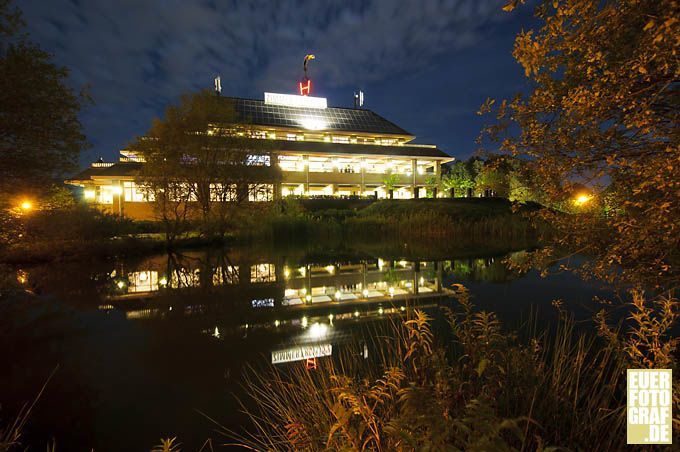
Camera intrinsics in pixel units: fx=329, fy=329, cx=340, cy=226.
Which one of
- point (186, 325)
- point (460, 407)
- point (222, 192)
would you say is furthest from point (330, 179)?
point (460, 407)

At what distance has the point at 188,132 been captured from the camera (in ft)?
59.0

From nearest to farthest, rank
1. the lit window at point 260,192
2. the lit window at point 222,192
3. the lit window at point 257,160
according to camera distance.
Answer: the lit window at point 222,192, the lit window at point 257,160, the lit window at point 260,192

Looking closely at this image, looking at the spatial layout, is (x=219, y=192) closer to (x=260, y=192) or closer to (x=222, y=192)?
(x=222, y=192)

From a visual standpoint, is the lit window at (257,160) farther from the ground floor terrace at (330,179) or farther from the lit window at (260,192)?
the ground floor terrace at (330,179)

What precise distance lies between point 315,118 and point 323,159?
10.4 m

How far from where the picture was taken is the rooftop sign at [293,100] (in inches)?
1918

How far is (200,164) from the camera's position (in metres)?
18.1

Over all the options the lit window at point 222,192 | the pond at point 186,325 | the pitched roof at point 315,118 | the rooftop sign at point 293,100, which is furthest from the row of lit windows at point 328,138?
the pond at point 186,325

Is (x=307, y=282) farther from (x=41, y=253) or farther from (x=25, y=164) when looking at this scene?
(x=41, y=253)

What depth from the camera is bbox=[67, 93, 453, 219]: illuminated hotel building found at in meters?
32.8

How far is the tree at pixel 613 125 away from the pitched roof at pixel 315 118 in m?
43.6

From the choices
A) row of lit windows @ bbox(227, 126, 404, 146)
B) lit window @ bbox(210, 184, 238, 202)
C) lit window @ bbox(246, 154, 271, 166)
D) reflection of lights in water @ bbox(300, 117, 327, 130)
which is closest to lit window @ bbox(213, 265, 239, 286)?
lit window @ bbox(210, 184, 238, 202)

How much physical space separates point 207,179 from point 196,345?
49.6 feet

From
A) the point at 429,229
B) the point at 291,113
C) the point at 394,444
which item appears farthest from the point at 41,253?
the point at 291,113
